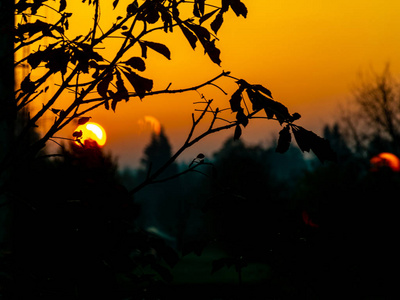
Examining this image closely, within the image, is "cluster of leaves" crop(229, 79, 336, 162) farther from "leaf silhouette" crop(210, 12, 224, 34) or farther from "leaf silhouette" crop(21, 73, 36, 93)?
"leaf silhouette" crop(21, 73, 36, 93)

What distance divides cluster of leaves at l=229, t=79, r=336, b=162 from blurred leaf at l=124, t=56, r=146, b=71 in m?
0.43

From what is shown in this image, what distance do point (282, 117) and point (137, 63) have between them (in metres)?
0.67

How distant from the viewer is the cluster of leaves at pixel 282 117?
207 centimetres

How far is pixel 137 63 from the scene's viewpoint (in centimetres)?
217

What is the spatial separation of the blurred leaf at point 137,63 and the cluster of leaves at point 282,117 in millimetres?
433

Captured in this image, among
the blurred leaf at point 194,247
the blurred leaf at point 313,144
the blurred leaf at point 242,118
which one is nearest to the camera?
the blurred leaf at point 313,144

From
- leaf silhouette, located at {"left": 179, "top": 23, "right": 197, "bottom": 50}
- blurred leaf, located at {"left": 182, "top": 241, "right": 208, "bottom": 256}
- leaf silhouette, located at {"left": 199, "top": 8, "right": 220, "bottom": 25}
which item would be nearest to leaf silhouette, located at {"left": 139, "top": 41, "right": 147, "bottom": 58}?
leaf silhouette, located at {"left": 179, "top": 23, "right": 197, "bottom": 50}

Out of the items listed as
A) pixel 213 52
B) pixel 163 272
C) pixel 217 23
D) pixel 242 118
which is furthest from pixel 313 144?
pixel 163 272

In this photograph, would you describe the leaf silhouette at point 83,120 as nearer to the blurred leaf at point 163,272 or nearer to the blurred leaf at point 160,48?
the blurred leaf at point 160,48

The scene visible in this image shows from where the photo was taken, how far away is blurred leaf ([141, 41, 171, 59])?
213cm

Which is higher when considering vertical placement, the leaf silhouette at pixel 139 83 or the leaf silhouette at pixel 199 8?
the leaf silhouette at pixel 199 8

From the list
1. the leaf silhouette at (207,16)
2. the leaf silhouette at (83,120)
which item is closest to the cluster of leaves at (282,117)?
the leaf silhouette at (207,16)

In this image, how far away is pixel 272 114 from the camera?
2.17m

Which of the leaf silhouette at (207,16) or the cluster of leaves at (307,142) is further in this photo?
the leaf silhouette at (207,16)
